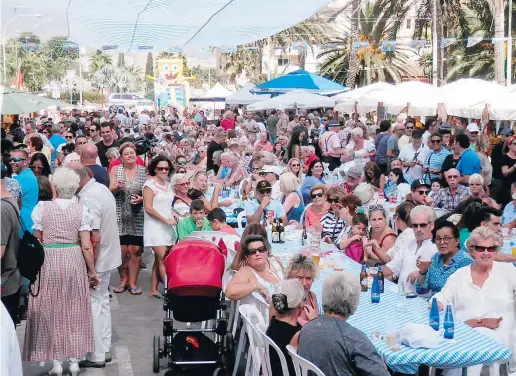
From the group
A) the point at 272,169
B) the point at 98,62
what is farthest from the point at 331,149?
the point at 98,62

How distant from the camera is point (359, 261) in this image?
30.4ft

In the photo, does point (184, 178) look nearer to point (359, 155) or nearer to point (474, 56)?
point (359, 155)

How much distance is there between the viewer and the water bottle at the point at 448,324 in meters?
5.96

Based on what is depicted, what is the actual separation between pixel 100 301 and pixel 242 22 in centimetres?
292

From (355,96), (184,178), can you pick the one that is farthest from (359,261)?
(355,96)

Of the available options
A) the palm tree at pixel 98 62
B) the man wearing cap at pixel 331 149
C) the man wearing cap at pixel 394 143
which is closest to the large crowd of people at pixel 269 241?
the man wearing cap at pixel 394 143

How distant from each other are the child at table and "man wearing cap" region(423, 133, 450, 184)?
4605mm

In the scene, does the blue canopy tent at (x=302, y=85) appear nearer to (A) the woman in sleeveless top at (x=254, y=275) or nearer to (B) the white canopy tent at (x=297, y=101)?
(B) the white canopy tent at (x=297, y=101)

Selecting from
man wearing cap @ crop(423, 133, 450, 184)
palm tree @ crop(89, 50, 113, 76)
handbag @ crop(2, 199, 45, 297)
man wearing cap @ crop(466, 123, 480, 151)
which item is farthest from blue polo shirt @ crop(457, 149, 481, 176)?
palm tree @ crop(89, 50, 113, 76)

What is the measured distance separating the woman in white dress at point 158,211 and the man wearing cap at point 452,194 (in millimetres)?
3438

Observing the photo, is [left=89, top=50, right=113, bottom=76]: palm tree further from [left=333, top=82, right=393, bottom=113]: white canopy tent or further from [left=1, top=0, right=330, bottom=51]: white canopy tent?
[left=1, top=0, right=330, bottom=51]: white canopy tent

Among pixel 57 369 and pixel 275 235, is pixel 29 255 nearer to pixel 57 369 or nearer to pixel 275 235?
pixel 57 369

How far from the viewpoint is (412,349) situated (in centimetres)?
574

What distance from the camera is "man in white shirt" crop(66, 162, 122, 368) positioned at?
7.93 m
